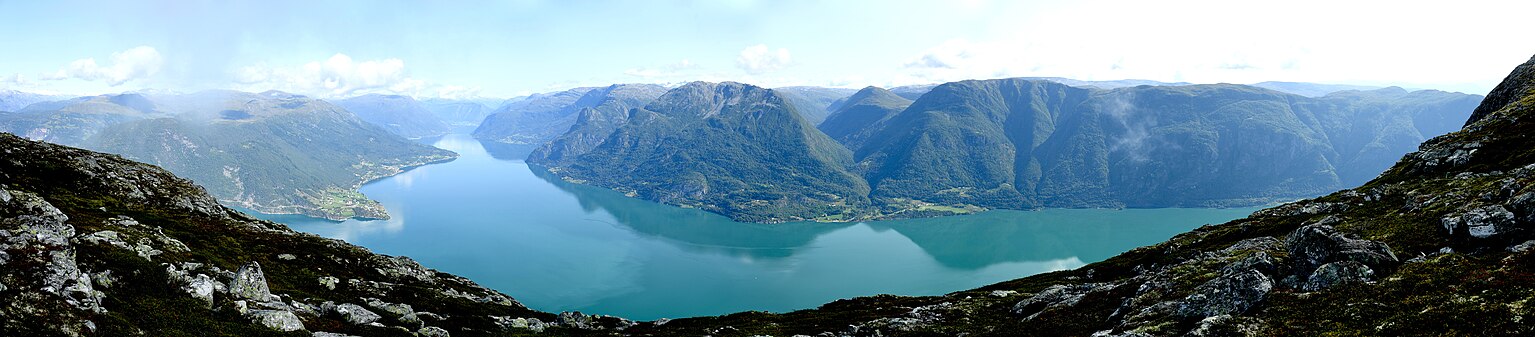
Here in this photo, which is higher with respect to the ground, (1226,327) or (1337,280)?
(1337,280)

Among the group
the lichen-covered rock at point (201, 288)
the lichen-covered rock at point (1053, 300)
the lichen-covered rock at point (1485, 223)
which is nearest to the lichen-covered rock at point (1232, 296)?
the lichen-covered rock at point (1485, 223)

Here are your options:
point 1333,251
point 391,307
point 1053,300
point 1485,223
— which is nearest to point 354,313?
point 391,307

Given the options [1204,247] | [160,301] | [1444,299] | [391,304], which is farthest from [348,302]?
[1204,247]

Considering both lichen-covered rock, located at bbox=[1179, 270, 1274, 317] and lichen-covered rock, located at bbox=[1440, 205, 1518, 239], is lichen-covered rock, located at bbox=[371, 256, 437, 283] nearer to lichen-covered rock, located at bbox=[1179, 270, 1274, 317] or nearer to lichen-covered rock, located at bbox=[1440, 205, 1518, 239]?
lichen-covered rock, located at bbox=[1179, 270, 1274, 317]

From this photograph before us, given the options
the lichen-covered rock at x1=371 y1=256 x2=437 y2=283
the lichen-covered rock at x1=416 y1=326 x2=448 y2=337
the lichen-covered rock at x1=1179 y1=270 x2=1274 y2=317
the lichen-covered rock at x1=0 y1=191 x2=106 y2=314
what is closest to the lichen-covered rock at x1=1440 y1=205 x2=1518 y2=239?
the lichen-covered rock at x1=1179 y1=270 x2=1274 y2=317

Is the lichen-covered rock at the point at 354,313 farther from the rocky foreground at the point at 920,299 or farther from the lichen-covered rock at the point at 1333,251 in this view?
the lichen-covered rock at the point at 1333,251

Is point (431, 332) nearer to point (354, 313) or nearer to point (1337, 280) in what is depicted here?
point (354, 313)
